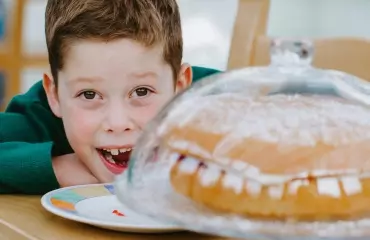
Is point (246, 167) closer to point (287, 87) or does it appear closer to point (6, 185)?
point (287, 87)

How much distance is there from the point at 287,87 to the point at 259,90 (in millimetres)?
25

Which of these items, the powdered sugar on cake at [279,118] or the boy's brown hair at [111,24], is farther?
the boy's brown hair at [111,24]

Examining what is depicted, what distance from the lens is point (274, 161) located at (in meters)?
0.49

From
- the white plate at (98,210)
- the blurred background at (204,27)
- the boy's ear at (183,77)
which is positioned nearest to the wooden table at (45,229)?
the white plate at (98,210)

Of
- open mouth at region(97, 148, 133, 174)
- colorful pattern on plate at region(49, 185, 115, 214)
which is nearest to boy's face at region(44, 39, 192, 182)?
open mouth at region(97, 148, 133, 174)

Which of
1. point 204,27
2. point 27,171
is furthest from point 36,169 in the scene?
point 204,27

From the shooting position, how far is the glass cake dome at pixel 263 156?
474mm

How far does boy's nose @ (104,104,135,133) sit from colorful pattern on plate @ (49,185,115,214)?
113 mm

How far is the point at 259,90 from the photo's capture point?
1.92ft

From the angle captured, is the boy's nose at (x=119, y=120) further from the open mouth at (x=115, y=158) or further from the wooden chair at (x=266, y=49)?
the wooden chair at (x=266, y=49)

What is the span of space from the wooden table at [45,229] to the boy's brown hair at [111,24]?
11.9 inches

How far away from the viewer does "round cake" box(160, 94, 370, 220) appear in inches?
18.7

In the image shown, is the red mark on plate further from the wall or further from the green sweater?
the wall

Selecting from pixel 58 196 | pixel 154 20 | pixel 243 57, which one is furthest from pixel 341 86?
pixel 243 57
